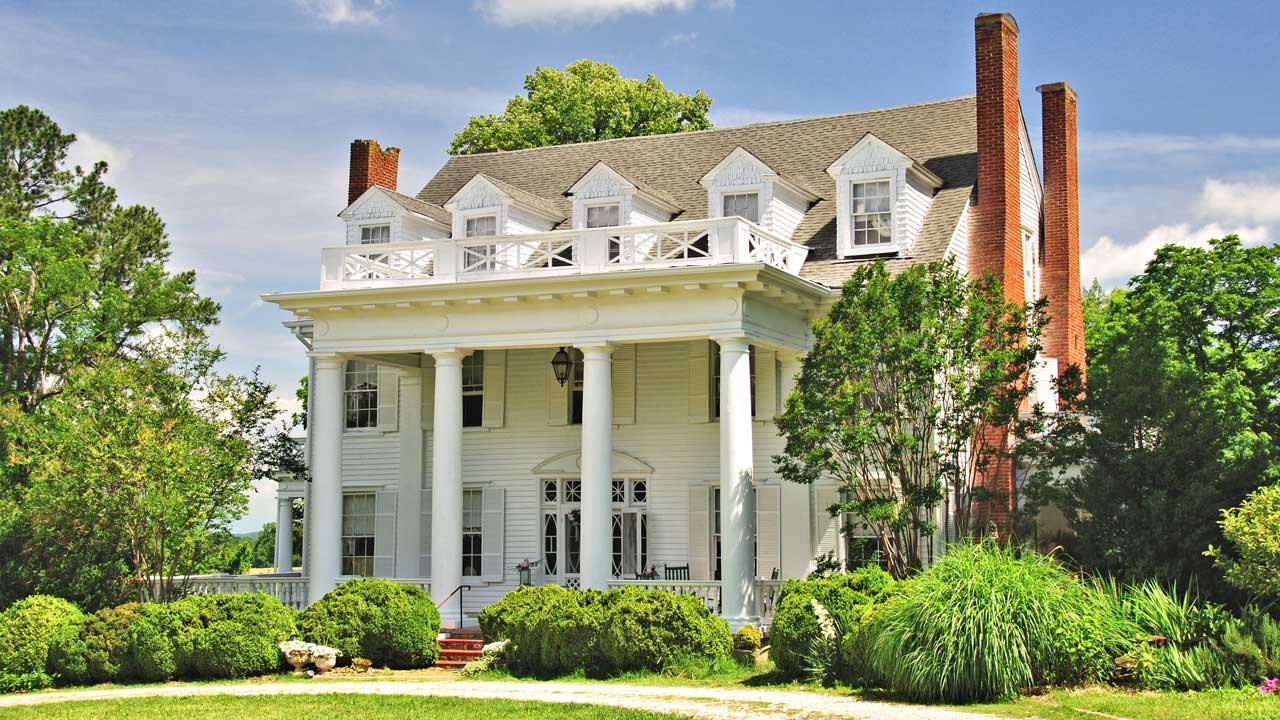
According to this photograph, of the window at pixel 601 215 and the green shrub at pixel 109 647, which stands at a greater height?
the window at pixel 601 215

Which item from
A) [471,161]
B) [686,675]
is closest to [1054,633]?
[686,675]

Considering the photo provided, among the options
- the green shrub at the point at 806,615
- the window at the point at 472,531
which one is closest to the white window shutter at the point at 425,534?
the window at the point at 472,531

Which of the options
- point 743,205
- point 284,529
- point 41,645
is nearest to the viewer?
point 41,645

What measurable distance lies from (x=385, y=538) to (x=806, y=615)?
535 inches

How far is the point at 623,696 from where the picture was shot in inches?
693

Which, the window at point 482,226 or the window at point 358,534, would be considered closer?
the window at point 482,226

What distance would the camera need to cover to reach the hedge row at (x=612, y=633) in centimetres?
1959

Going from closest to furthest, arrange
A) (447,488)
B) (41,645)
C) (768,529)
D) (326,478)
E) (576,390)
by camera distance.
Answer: (41,645), (447,488), (326,478), (768,529), (576,390)

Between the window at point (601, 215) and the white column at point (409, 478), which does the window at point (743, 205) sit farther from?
the white column at point (409, 478)

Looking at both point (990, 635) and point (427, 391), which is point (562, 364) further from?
point (990, 635)

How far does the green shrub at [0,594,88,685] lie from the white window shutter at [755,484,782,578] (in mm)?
12359

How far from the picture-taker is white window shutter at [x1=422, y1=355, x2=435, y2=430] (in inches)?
1166

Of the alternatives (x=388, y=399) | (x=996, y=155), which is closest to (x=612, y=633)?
(x=388, y=399)

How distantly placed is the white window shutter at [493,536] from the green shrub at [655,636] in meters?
8.92
